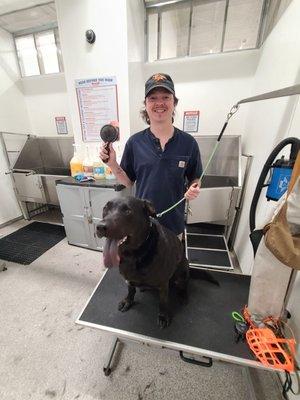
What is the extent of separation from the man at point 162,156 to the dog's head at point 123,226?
11.6 inches

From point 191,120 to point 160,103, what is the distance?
5.21ft

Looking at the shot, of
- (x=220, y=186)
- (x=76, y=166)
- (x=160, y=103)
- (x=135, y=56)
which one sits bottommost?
(x=220, y=186)

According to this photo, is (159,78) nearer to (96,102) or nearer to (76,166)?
(96,102)

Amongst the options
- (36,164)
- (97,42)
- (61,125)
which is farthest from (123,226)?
(36,164)

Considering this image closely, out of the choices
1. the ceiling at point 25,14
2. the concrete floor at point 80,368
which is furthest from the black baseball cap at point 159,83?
the ceiling at point 25,14

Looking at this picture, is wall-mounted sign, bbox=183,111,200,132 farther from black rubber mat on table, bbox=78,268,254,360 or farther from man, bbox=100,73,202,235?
black rubber mat on table, bbox=78,268,254,360

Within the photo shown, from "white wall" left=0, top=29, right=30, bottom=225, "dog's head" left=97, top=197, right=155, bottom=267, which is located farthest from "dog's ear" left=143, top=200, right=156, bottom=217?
"white wall" left=0, top=29, right=30, bottom=225

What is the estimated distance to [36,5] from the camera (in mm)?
2211

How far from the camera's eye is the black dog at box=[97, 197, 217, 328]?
721mm

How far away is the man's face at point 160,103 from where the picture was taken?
101 centimetres

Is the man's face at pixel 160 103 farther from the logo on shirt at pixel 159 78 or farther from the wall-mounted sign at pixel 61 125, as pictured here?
the wall-mounted sign at pixel 61 125

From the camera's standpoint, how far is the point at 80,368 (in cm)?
115

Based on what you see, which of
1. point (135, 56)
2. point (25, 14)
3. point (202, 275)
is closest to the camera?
point (202, 275)

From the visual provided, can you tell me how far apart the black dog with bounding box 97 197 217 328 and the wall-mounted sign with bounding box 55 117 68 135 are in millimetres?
2709
